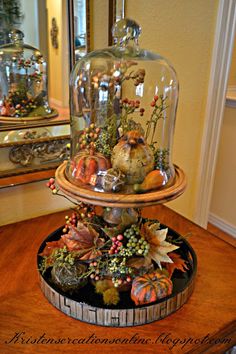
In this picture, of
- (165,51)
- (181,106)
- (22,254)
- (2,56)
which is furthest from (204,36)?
(22,254)

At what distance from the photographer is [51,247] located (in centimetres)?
91

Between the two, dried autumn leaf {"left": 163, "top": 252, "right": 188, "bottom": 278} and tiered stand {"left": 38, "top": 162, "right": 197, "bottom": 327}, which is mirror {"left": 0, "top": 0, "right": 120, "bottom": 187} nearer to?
tiered stand {"left": 38, "top": 162, "right": 197, "bottom": 327}

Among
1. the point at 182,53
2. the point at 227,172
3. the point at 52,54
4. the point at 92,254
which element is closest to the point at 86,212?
the point at 92,254

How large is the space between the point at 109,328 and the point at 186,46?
1121 mm

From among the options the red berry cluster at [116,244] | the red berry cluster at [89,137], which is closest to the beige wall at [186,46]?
the red berry cluster at [89,137]

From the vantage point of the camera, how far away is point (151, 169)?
761mm

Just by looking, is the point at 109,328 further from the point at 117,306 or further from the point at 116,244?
the point at 116,244

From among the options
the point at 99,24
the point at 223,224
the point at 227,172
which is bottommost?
the point at 223,224

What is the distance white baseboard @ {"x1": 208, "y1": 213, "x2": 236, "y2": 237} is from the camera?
2537 millimetres

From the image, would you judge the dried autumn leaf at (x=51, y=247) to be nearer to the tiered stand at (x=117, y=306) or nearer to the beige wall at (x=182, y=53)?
the tiered stand at (x=117, y=306)

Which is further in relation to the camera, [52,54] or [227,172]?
[227,172]

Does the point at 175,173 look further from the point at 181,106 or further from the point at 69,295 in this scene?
the point at 181,106

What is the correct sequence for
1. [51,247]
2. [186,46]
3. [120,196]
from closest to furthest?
[120,196] < [51,247] < [186,46]

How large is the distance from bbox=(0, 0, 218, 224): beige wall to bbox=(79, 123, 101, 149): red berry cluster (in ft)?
1.52
